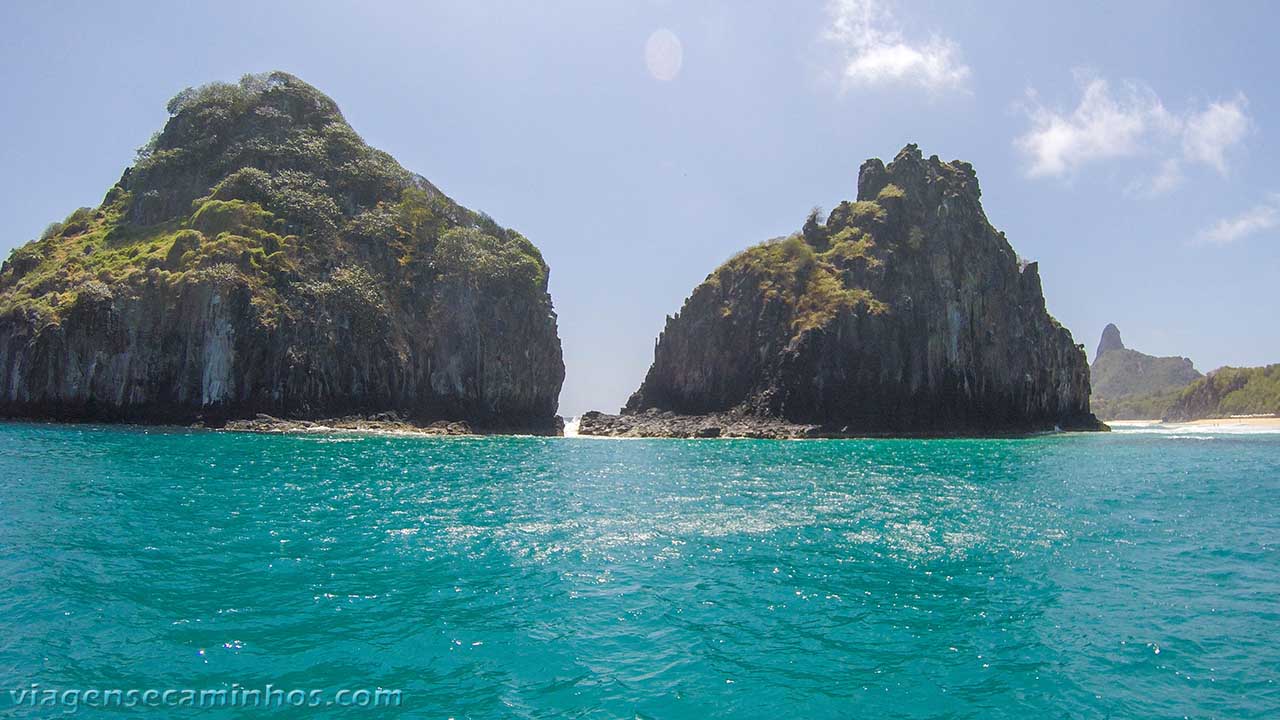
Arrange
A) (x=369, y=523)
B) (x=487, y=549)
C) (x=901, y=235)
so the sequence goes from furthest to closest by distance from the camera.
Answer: (x=901, y=235)
(x=369, y=523)
(x=487, y=549)

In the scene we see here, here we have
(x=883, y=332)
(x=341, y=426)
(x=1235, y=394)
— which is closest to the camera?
(x=341, y=426)

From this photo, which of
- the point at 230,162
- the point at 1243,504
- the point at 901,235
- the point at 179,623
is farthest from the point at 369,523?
the point at 901,235

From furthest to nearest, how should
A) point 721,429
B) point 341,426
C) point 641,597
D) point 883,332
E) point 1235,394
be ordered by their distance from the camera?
point 1235,394 → point 883,332 → point 721,429 → point 341,426 → point 641,597

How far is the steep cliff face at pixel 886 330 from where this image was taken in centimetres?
9381

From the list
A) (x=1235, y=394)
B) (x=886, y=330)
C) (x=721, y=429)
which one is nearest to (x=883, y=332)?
(x=886, y=330)

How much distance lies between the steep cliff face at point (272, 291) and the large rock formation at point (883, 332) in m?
23.8

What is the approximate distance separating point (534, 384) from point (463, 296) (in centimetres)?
1740

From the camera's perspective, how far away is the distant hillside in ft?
548

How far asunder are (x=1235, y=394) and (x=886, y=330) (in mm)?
154674

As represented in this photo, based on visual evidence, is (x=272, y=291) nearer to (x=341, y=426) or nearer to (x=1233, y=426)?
(x=341, y=426)

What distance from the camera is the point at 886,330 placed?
9575 centimetres

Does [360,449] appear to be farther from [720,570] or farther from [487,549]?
[720,570]

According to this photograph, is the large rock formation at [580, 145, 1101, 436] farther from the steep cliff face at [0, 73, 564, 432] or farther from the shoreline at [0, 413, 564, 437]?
the steep cliff face at [0, 73, 564, 432]

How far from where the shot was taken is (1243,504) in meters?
28.1
